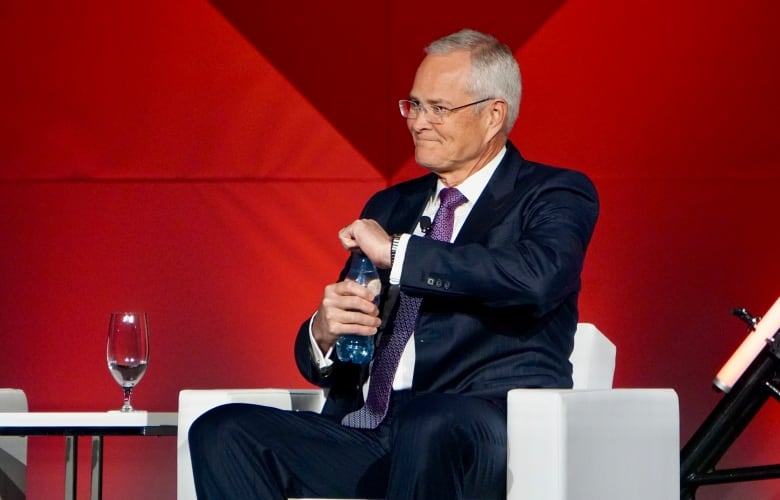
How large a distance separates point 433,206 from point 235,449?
73 cm

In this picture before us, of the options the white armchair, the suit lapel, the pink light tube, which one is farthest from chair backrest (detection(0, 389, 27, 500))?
the pink light tube

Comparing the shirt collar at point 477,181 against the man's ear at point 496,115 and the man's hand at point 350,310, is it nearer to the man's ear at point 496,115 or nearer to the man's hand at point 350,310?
the man's ear at point 496,115

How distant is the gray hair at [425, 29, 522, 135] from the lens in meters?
2.67

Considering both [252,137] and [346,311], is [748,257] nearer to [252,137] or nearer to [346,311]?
[252,137]

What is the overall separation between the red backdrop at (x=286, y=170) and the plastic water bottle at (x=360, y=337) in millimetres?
1291

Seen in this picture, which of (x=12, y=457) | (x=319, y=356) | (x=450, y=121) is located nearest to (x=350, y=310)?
(x=319, y=356)

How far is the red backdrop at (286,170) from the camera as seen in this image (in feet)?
12.3

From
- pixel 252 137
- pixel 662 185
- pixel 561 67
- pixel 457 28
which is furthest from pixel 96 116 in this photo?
pixel 662 185

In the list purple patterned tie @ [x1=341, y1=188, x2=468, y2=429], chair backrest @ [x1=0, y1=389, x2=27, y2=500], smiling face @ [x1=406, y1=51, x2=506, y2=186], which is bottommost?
chair backrest @ [x1=0, y1=389, x2=27, y2=500]

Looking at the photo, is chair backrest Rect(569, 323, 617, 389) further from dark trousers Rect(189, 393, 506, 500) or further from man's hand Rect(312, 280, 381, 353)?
man's hand Rect(312, 280, 381, 353)

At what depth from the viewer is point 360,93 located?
3.81 m

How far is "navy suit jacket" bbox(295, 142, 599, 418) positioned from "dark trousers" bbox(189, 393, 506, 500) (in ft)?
0.38

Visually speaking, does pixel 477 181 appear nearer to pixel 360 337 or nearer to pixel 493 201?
pixel 493 201

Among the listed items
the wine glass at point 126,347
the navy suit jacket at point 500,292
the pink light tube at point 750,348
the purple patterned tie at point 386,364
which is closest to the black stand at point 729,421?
the pink light tube at point 750,348
